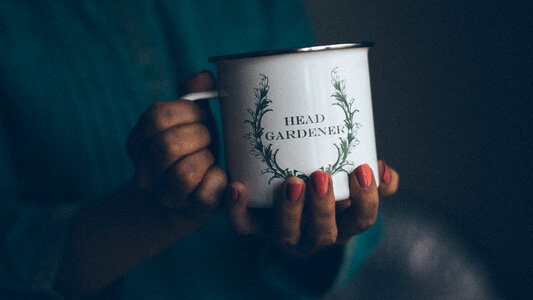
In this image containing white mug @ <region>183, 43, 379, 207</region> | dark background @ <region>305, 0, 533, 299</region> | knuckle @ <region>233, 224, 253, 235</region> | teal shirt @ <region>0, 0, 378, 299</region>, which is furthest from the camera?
dark background @ <region>305, 0, 533, 299</region>

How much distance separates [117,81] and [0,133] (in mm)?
235

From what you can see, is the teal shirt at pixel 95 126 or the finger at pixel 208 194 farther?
the teal shirt at pixel 95 126

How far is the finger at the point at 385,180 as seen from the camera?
770 mm

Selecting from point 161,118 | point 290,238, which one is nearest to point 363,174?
point 290,238

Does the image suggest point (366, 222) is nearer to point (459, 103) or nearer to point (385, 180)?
point (385, 180)

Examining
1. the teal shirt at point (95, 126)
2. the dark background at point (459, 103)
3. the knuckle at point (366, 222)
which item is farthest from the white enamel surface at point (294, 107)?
the dark background at point (459, 103)

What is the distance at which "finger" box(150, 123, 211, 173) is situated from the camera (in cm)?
64

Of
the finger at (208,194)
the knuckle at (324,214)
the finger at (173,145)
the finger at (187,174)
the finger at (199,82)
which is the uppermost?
the finger at (199,82)

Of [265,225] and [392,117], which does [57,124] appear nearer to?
[265,225]

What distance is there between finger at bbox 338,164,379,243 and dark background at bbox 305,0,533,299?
1.71 feet

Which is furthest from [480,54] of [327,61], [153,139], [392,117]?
[153,139]

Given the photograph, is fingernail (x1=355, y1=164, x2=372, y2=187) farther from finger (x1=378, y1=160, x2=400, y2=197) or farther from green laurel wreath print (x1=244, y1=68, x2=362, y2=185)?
finger (x1=378, y1=160, x2=400, y2=197)

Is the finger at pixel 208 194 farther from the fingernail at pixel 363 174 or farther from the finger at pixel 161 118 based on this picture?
the fingernail at pixel 363 174

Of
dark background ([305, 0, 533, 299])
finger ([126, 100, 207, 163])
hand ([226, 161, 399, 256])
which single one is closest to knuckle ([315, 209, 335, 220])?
hand ([226, 161, 399, 256])
